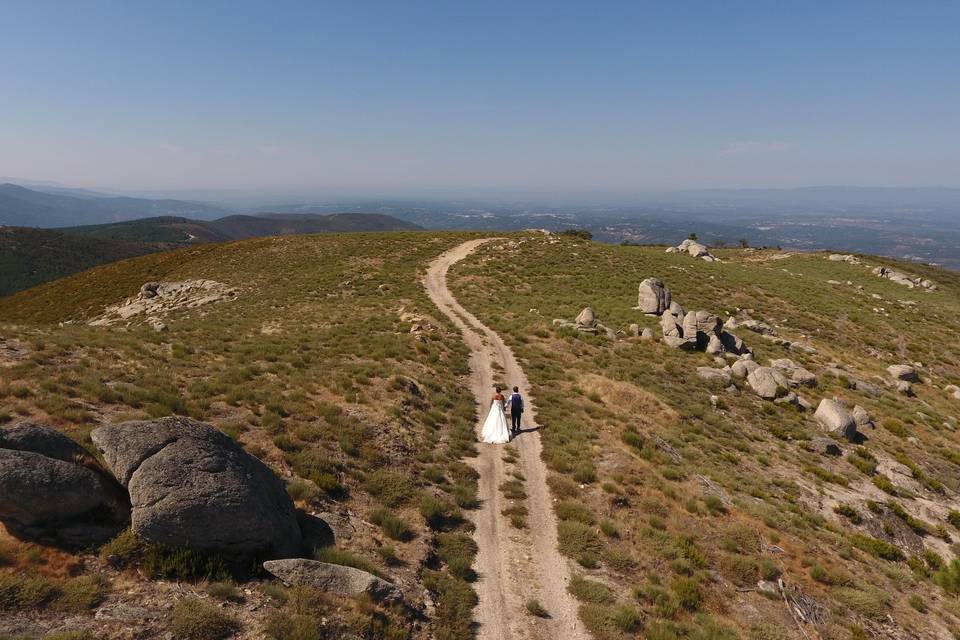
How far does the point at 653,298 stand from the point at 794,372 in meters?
13.3

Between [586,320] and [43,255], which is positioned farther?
[43,255]

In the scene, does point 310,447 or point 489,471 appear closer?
point 310,447

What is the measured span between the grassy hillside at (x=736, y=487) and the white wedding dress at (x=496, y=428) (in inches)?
88.8

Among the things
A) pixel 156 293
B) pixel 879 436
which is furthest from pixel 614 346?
pixel 156 293

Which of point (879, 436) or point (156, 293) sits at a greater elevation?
point (156, 293)

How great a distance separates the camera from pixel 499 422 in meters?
20.5

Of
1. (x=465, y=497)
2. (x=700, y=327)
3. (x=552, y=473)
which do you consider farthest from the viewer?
(x=700, y=327)

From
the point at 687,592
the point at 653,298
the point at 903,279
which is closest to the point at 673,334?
the point at 653,298

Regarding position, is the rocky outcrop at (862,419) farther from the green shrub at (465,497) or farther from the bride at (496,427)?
the green shrub at (465,497)

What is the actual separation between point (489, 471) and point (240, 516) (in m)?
10.3

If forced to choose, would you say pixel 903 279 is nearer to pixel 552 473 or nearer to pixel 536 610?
pixel 552 473

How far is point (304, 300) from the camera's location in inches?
1748

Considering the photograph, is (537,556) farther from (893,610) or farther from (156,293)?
(156,293)

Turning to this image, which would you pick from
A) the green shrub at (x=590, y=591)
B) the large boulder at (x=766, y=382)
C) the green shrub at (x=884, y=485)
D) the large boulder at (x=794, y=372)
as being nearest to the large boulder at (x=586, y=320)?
the large boulder at (x=766, y=382)
